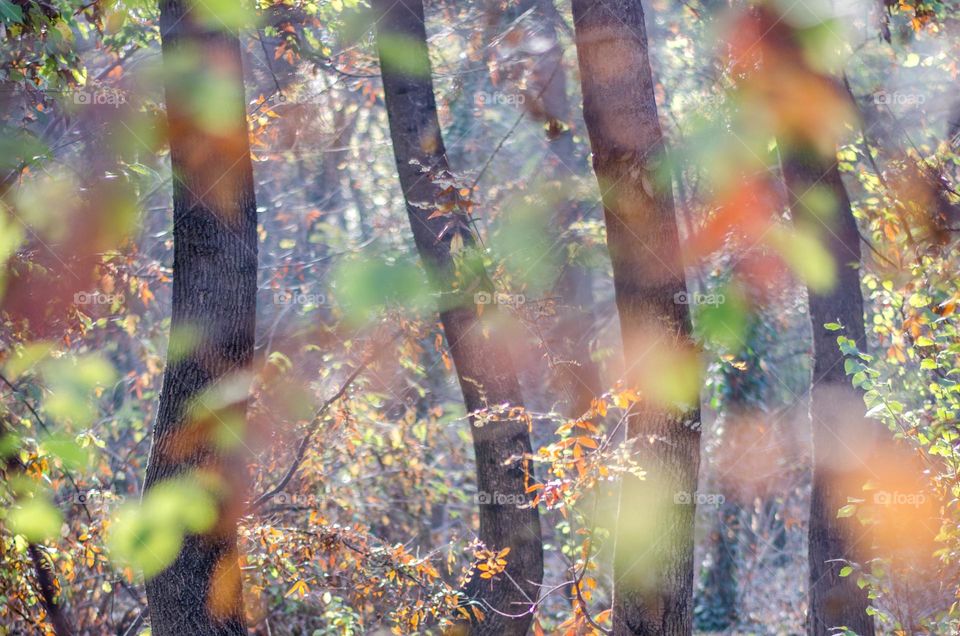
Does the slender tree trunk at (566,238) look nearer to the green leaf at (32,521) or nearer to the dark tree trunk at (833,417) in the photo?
the dark tree trunk at (833,417)

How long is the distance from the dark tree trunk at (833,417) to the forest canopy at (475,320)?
0.03 m

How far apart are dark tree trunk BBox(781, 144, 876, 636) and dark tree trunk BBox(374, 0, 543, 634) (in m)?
2.21

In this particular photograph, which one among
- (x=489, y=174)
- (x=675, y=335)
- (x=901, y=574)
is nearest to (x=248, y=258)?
(x=675, y=335)

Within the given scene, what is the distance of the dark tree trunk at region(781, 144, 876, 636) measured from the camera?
798 cm

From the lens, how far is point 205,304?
Result: 17.9ft

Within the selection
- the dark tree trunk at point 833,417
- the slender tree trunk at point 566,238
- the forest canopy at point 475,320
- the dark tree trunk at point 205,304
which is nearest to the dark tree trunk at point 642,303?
the forest canopy at point 475,320

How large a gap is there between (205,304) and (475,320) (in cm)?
265

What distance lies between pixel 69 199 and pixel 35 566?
134 inches

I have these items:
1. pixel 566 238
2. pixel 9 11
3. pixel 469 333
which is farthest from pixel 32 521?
pixel 566 238

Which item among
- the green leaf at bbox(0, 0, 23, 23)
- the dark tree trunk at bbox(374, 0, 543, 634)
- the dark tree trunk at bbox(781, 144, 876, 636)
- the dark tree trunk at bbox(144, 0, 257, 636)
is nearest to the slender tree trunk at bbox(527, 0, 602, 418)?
the dark tree trunk at bbox(374, 0, 543, 634)

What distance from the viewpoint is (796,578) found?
1493cm

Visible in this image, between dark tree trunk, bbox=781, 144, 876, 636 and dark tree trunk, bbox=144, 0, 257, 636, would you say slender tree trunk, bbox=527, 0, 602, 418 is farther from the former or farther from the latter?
dark tree trunk, bbox=144, 0, 257, 636

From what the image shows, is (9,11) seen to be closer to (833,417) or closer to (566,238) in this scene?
(833,417)

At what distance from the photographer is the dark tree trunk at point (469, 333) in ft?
24.6
